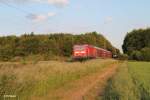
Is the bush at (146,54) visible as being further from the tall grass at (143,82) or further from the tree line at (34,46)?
the tall grass at (143,82)

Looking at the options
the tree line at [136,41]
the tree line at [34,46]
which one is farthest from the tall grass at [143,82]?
the tree line at [136,41]

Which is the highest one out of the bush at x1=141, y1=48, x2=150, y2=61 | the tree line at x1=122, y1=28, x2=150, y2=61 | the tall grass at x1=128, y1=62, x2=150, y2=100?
the tree line at x1=122, y1=28, x2=150, y2=61

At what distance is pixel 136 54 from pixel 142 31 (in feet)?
130

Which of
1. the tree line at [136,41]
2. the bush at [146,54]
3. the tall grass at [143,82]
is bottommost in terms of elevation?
the tall grass at [143,82]

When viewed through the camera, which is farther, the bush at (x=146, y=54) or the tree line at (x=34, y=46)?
the bush at (x=146, y=54)

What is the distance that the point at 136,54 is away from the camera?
346 ft

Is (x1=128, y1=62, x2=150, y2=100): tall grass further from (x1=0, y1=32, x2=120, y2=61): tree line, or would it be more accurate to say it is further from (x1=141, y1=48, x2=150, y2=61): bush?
(x1=141, y1=48, x2=150, y2=61): bush

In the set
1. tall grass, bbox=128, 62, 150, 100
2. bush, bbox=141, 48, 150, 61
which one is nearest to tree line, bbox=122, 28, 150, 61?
bush, bbox=141, 48, 150, 61

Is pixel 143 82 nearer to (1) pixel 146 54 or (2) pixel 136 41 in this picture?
(1) pixel 146 54

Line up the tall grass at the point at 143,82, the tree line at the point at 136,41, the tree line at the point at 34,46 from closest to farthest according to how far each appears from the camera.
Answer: the tall grass at the point at 143,82 → the tree line at the point at 34,46 → the tree line at the point at 136,41

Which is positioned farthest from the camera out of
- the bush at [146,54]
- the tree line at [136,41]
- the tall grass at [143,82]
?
the tree line at [136,41]

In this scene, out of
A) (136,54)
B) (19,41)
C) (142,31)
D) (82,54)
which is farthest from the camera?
(142,31)

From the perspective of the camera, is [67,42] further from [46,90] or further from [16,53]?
[46,90]

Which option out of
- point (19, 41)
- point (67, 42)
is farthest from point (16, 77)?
point (67, 42)
